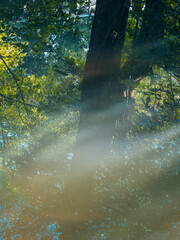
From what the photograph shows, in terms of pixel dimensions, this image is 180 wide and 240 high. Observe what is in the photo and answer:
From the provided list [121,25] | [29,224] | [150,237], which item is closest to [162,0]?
[121,25]

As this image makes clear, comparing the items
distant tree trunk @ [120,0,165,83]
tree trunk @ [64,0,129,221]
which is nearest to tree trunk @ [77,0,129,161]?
tree trunk @ [64,0,129,221]

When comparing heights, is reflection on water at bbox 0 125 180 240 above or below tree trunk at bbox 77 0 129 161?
below

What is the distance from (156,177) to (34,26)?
4.43 meters

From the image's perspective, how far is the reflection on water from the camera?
2914mm

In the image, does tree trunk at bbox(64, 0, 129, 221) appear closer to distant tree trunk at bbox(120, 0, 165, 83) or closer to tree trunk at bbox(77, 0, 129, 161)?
tree trunk at bbox(77, 0, 129, 161)

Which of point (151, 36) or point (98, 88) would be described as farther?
point (151, 36)

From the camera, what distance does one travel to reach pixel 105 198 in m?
3.73

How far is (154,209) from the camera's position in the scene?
340 centimetres

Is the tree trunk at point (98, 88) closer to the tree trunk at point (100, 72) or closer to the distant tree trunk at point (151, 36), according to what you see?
the tree trunk at point (100, 72)

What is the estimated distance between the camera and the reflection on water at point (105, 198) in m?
2.91

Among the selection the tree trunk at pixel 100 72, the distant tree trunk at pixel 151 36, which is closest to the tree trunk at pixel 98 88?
the tree trunk at pixel 100 72

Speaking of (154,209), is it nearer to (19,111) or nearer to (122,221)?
(122,221)

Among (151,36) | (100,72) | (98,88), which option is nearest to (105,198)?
(98,88)

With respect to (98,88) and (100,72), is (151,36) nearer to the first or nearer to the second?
(100,72)
